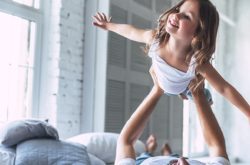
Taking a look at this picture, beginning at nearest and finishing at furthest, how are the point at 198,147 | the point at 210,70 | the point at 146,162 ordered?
the point at 210,70, the point at 146,162, the point at 198,147

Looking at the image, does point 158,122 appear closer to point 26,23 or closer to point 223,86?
point 26,23

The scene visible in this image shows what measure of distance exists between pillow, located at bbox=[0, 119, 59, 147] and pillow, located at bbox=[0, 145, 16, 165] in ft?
0.16

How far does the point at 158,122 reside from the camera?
127 inches

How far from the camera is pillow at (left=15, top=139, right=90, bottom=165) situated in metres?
1.81

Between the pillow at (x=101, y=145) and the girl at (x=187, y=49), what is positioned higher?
the girl at (x=187, y=49)

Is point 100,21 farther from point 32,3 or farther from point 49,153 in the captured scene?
point 32,3

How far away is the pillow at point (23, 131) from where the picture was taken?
1.92 metres

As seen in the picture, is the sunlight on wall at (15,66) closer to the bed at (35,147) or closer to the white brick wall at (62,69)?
the white brick wall at (62,69)

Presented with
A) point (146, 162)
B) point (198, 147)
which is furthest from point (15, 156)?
point (198, 147)

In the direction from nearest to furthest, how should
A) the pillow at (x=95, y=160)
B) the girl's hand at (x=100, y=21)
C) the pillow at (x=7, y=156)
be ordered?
the girl's hand at (x=100, y=21)
the pillow at (x=7, y=156)
the pillow at (x=95, y=160)

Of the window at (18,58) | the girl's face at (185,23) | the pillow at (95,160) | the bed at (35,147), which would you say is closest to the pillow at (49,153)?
the bed at (35,147)

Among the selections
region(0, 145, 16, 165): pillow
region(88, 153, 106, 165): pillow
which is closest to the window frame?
region(88, 153, 106, 165): pillow

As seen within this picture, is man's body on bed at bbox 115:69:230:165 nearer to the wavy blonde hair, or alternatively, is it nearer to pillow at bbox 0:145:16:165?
the wavy blonde hair

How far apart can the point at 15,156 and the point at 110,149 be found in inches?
26.0
